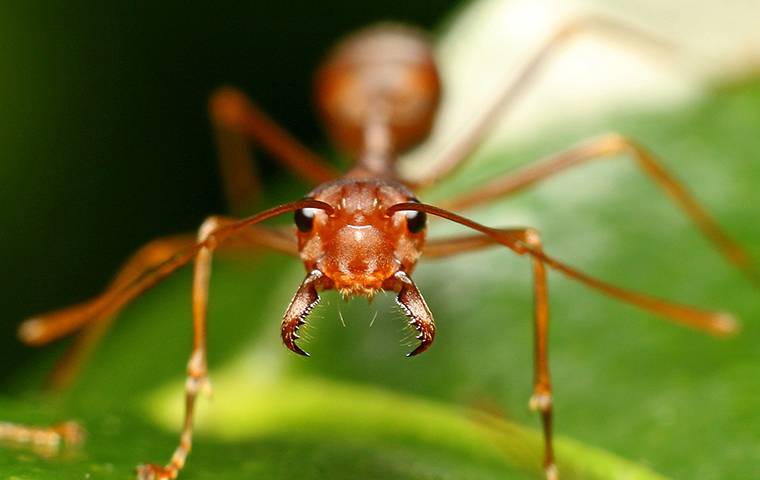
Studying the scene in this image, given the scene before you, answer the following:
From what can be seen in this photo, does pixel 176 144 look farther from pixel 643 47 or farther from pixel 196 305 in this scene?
pixel 643 47

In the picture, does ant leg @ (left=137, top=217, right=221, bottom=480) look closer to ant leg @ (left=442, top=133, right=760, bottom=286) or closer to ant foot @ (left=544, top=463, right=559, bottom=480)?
ant foot @ (left=544, top=463, right=559, bottom=480)

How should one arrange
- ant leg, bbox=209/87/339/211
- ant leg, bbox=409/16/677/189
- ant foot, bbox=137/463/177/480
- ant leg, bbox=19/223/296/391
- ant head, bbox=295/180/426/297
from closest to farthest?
ant foot, bbox=137/463/177/480, ant head, bbox=295/180/426/297, ant leg, bbox=19/223/296/391, ant leg, bbox=409/16/677/189, ant leg, bbox=209/87/339/211

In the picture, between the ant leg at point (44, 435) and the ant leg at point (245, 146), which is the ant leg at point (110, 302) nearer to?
the ant leg at point (44, 435)

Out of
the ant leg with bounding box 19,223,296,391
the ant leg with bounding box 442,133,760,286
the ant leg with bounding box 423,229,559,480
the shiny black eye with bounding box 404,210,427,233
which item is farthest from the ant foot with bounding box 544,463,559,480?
the ant leg with bounding box 442,133,760,286

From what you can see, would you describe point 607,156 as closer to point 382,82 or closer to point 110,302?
point 382,82

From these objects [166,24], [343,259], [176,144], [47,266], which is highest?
[166,24]

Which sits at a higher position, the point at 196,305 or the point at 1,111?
the point at 1,111

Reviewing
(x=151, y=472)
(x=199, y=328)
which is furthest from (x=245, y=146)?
(x=151, y=472)

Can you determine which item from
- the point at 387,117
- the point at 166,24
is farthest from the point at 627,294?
the point at 166,24
